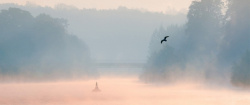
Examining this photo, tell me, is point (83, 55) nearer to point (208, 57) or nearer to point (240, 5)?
point (208, 57)

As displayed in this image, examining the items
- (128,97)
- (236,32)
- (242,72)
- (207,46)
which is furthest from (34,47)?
(128,97)

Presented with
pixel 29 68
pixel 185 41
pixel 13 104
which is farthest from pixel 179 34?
pixel 13 104

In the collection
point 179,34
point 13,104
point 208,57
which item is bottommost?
point 13,104

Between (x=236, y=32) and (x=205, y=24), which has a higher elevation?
(x=205, y=24)

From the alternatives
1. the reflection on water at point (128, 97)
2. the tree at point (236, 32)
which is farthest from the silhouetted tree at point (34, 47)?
the tree at point (236, 32)

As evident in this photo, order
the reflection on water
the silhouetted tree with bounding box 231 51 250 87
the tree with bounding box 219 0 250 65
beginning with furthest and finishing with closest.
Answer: the tree with bounding box 219 0 250 65 < the silhouetted tree with bounding box 231 51 250 87 < the reflection on water

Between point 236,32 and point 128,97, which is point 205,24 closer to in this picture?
point 236,32

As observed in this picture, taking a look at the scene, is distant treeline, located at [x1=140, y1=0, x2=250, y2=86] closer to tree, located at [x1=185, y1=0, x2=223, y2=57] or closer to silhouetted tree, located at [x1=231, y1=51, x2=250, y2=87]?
tree, located at [x1=185, y1=0, x2=223, y2=57]

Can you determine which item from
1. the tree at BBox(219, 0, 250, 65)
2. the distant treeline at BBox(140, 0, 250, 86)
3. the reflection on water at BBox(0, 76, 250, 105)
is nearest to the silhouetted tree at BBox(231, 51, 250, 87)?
the reflection on water at BBox(0, 76, 250, 105)

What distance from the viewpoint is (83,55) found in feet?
614

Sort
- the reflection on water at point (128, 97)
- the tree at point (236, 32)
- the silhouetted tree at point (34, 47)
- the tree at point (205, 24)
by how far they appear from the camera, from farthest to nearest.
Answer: the silhouetted tree at point (34, 47) < the tree at point (205, 24) < the tree at point (236, 32) < the reflection on water at point (128, 97)

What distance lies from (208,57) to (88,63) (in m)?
56.0

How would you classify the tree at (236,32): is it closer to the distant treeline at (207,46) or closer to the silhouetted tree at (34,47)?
the distant treeline at (207,46)

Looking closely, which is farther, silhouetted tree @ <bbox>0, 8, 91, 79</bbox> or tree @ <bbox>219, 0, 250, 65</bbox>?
silhouetted tree @ <bbox>0, 8, 91, 79</bbox>
